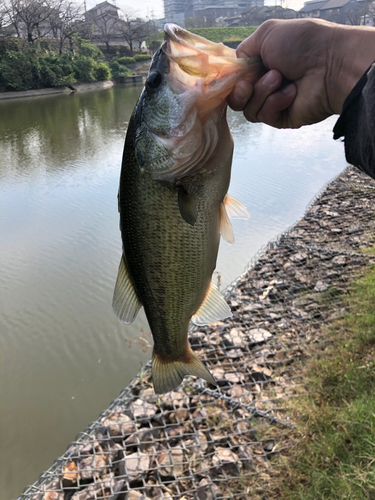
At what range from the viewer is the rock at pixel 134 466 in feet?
8.12

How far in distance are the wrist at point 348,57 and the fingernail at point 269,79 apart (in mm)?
333

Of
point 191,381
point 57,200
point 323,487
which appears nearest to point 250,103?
point 323,487

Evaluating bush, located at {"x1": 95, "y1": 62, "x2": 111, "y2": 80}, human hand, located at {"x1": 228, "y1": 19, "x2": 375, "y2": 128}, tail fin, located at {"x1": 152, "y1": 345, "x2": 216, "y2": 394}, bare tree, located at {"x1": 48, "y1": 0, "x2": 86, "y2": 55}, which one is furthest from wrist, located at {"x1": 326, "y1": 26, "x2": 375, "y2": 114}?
bare tree, located at {"x1": 48, "y1": 0, "x2": 86, "y2": 55}

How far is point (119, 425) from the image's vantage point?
2838 millimetres

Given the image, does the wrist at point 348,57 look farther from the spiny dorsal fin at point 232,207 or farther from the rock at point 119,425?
the rock at point 119,425

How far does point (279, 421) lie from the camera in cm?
268

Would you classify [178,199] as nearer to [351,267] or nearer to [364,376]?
[364,376]

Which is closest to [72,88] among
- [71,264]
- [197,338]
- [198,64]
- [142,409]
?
[71,264]

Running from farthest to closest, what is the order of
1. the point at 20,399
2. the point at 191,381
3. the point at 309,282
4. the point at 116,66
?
the point at 116,66 → the point at 309,282 → the point at 20,399 → the point at 191,381

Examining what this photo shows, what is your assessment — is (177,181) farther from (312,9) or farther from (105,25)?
(312,9)

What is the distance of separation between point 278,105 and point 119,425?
8.65 ft

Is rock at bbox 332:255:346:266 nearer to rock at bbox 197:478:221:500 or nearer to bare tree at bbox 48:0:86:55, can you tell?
rock at bbox 197:478:221:500

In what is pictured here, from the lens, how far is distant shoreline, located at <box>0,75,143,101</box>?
2787cm

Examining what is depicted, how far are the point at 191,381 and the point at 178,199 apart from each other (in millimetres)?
2253
